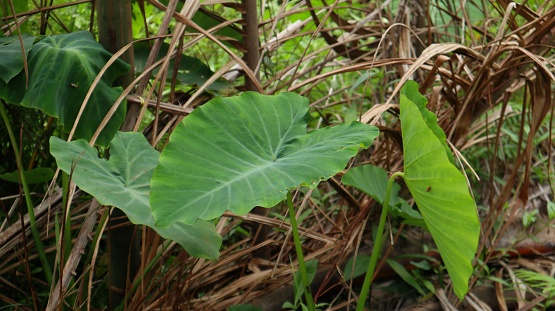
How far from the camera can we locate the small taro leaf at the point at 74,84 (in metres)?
1.32

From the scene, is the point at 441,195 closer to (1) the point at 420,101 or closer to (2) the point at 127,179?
(1) the point at 420,101

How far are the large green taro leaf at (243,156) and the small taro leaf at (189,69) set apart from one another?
0.45 meters

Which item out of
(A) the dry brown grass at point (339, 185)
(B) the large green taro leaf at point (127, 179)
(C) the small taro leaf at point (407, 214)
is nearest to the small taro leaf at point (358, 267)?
(A) the dry brown grass at point (339, 185)

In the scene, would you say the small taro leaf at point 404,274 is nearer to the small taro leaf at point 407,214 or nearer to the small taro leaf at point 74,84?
the small taro leaf at point 407,214

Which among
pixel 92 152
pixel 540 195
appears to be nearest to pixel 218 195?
pixel 92 152

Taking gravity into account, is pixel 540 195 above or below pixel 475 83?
below

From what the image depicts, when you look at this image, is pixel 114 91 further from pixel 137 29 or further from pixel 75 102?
pixel 137 29

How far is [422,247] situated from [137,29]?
128cm

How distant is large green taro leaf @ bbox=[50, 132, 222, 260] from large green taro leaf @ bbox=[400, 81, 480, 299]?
1.34ft

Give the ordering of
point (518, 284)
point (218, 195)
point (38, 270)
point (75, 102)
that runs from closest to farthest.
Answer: point (218, 195) → point (75, 102) → point (38, 270) → point (518, 284)

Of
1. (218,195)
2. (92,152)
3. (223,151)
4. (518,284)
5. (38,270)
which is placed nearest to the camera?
(218,195)

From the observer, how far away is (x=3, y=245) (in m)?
1.41

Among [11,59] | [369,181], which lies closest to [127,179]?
[11,59]

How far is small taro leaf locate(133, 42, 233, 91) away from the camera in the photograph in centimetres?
166
